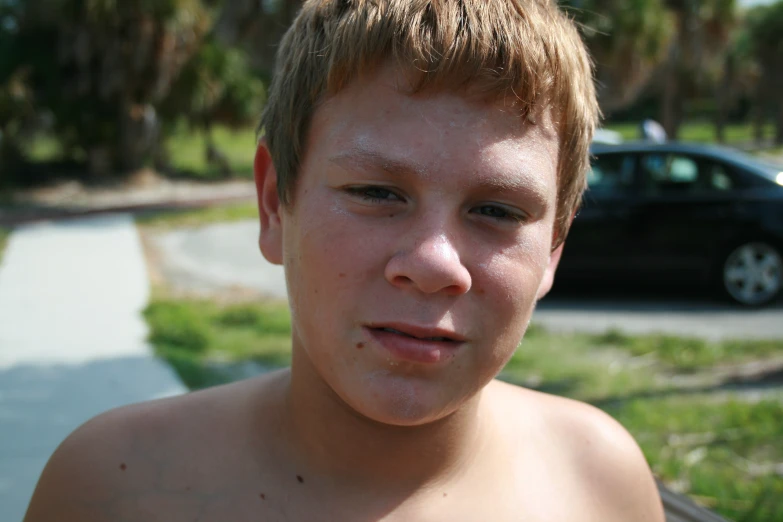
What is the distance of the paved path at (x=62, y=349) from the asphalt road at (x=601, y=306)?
0.59 metres

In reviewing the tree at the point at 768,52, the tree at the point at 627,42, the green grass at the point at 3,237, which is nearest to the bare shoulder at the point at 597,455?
the green grass at the point at 3,237

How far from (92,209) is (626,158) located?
358 inches

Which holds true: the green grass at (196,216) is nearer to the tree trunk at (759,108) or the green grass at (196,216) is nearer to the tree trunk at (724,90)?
the tree trunk at (724,90)

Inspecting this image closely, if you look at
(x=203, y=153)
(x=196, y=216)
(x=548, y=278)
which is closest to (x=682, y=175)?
(x=548, y=278)

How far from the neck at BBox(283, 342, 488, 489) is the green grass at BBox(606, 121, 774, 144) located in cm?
3240

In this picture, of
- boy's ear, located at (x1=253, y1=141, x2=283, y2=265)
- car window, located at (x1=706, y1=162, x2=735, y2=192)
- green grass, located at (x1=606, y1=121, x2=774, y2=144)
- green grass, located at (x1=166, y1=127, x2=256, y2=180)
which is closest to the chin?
boy's ear, located at (x1=253, y1=141, x2=283, y2=265)

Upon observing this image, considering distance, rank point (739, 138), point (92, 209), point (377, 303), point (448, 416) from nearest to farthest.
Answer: point (377, 303)
point (448, 416)
point (92, 209)
point (739, 138)

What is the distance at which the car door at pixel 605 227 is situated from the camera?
7.14 meters

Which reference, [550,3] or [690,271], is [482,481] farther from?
[690,271]

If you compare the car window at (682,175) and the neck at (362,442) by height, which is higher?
the neck at (362,442)

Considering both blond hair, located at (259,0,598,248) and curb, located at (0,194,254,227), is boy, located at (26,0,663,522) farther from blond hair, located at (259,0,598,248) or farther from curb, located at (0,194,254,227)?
curb, located at (0,194,254,227)

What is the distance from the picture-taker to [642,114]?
4072 cm

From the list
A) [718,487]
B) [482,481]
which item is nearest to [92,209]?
[718,487]

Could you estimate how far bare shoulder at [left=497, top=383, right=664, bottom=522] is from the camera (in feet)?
5.18
